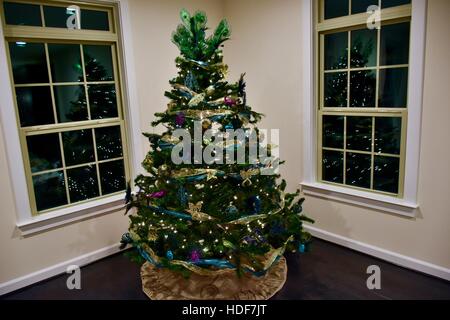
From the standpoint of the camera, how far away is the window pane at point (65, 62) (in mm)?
2734

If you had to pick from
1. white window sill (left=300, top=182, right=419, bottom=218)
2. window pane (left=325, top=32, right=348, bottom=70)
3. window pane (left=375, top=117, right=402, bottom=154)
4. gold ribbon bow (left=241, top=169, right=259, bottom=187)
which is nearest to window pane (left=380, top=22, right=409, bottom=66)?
window pane (left=325, top=32, right=348, bottom=70)

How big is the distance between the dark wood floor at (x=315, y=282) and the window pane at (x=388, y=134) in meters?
0.94

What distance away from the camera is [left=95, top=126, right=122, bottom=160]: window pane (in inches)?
121

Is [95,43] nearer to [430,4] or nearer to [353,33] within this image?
[353,33]

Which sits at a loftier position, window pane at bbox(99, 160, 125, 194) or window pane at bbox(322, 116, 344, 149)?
window pane at bbox(322, 116, 344, 149)

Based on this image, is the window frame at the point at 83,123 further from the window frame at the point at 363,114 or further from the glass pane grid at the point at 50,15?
the window frame at the point at 363,114

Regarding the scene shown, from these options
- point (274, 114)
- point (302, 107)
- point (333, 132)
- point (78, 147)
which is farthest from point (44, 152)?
point (333, 132)

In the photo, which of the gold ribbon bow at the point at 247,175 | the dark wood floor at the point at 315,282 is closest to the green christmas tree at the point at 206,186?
the gold ribbon bow at the point at 247,175

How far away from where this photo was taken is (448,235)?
2492mm

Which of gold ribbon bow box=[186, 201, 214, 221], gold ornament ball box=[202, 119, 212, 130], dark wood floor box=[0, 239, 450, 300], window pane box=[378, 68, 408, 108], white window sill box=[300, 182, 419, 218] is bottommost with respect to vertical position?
dark wood floor box=[0, 239, 450, 300]

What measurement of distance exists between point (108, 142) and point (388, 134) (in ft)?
7.94

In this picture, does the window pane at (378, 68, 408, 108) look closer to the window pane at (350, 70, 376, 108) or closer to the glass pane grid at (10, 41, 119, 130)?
the window pane at (350, 70, 376, 108)

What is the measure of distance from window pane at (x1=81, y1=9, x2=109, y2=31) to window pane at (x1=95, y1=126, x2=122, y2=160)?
86 cm

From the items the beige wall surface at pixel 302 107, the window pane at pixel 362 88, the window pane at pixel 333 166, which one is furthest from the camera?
the window pane at pixel 333 166
